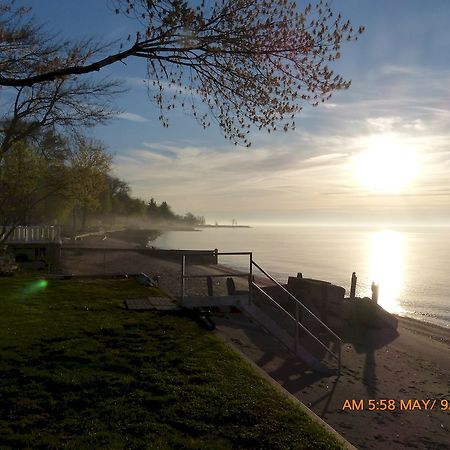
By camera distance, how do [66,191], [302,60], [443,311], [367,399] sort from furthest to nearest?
[443,311]
[66,191]
[367,399]
[302,60]

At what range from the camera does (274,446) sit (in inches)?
214

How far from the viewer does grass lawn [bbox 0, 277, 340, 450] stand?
5465 millimetres

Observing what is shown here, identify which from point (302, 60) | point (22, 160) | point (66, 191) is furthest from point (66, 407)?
point (66, 191)

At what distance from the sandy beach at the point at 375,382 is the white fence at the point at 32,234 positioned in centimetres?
1565

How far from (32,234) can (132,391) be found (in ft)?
82.1

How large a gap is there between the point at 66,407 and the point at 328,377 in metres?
8.76

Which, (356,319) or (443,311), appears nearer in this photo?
(356,319)

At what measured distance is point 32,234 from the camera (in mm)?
29312

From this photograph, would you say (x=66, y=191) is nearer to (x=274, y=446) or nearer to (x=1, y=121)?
(x=1, y=121)

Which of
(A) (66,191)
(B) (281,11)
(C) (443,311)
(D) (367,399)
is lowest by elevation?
(C) (443,311)
